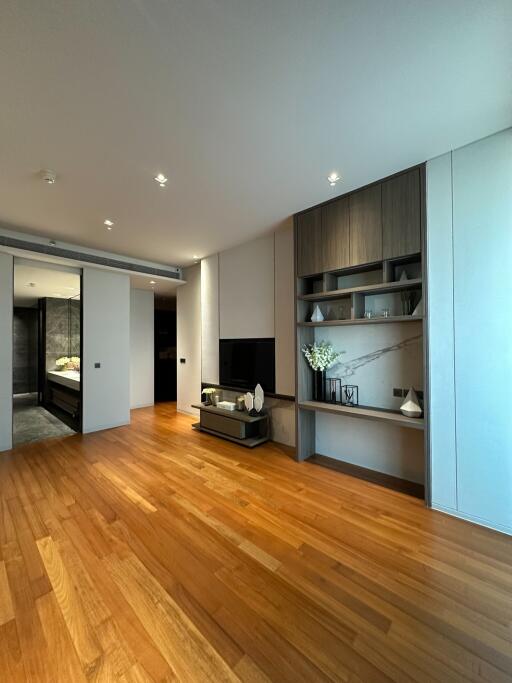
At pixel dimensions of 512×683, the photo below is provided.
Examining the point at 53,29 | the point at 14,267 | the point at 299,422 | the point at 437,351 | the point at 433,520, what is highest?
the point at 53,29

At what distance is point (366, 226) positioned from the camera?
288 centimetres

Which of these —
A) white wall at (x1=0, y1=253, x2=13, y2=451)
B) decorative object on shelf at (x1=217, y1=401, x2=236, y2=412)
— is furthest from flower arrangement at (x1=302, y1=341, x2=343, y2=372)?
white wall at (x1=0, y1=253, x2=13, y2=451)

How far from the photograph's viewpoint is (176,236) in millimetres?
4195

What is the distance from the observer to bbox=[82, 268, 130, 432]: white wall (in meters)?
4.73

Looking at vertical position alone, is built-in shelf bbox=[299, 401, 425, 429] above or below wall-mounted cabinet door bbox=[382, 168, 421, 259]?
below

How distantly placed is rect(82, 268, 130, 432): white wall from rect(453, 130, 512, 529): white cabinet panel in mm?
5017

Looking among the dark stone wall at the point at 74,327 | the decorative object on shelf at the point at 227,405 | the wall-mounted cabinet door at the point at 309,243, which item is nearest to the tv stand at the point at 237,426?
the decorative object on shelf at the point at 227,405

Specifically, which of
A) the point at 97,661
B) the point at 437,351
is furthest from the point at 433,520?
the point at 97,661

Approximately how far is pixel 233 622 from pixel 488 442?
2213mm

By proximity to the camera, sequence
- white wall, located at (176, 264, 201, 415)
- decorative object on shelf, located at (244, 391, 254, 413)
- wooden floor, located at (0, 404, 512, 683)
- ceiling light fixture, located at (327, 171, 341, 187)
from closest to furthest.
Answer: wooden floor, located at (0, 404, 512, 683) → ceiling light fixture, located at (327, 171, 341, 187) → decorative object on shelf, located at (244, 391, 254, 413) → white wall, located at (176, 264, 201, 415)

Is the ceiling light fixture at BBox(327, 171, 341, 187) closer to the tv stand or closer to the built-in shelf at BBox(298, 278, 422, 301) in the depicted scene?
the built-in shelf at BBox(298, 278, 422, 301)

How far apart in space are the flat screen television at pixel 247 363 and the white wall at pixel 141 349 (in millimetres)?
2639

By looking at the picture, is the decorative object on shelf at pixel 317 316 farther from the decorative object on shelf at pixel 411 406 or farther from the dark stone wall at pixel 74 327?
the dark stone wall at pixel 74 327

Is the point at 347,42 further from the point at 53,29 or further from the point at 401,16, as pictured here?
the point at 53,29
